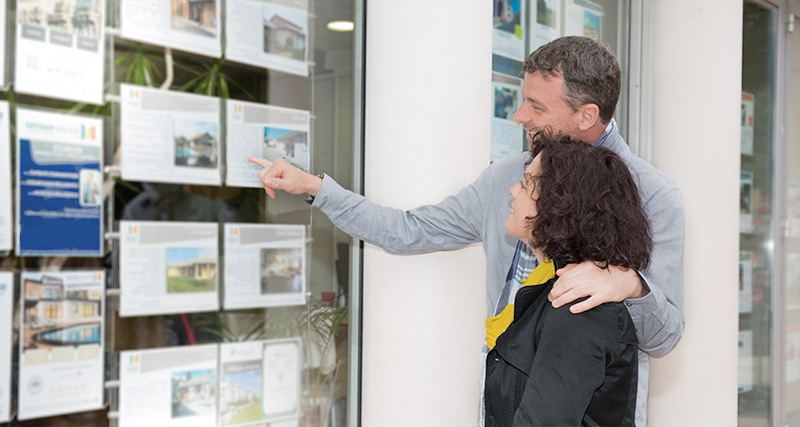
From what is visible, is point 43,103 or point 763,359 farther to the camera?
point 763,359

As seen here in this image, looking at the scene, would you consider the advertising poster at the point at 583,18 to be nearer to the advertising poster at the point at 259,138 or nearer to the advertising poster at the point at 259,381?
the advertising poster at the point at 259,138

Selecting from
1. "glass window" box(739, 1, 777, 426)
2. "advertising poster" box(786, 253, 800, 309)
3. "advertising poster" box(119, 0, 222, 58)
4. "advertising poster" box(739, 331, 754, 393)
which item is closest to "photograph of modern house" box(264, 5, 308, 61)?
"advertising poster" box(119, 0, 222, 58)

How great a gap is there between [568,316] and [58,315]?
3.62 feet

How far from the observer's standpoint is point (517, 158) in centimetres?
192

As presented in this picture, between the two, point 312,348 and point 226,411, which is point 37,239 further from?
point 312,348

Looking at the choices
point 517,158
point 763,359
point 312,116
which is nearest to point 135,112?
point 312,116

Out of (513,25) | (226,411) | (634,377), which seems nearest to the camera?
(634,377)

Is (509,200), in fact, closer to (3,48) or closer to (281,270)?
(281,270)

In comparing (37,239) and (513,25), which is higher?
(513,25)

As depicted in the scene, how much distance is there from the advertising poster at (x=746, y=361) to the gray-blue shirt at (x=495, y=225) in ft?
7.44

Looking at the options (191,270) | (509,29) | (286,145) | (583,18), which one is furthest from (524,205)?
(583,18)

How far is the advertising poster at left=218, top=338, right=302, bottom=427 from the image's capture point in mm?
1848

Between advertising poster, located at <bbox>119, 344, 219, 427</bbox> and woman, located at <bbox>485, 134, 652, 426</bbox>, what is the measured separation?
76 cm

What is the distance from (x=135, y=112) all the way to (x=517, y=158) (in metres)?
1.00
